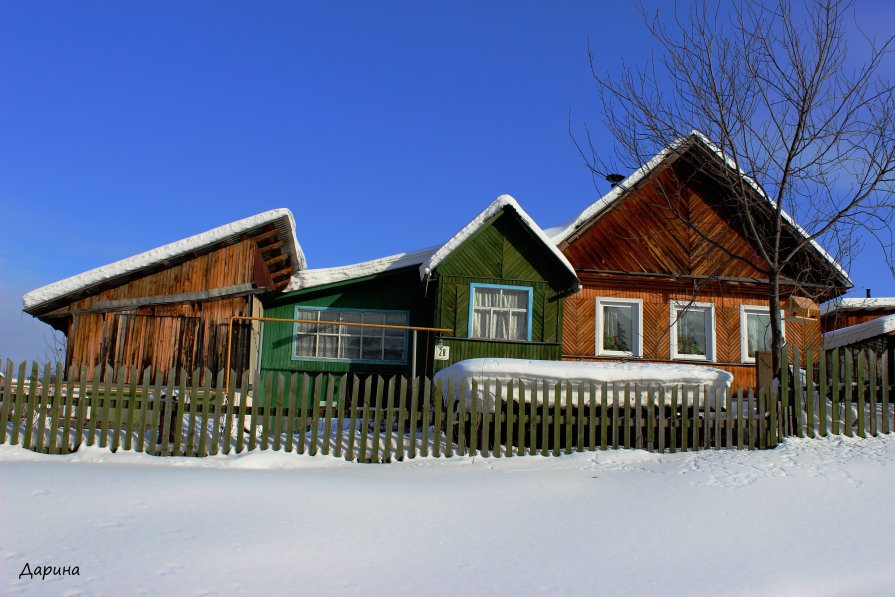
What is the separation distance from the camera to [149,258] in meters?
13.9

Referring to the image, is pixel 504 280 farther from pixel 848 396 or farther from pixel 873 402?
pixel 873 402

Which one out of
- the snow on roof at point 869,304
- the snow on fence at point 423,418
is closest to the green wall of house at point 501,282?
the snow on fence at point 423,418

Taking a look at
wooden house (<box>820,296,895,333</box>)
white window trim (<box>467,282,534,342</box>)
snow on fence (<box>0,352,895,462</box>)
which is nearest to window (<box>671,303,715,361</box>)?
white window trim (<box>467,282,534,342</box>)

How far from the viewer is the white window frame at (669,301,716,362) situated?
18.0 m

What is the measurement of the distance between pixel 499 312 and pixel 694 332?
6153mm

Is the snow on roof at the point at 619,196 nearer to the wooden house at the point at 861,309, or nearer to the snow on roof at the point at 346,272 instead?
the snow on roof at the point at 346,272

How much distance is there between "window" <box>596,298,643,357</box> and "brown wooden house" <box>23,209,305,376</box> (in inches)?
334

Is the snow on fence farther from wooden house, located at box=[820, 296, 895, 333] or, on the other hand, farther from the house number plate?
wooden house, located at box=[820, 296, 895, 333]

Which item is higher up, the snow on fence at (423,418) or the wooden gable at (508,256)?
the wooden gable at (508,256)

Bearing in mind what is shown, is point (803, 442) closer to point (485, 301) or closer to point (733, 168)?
point (733, 168)

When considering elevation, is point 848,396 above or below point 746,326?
below

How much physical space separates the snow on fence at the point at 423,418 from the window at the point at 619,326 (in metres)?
7.10

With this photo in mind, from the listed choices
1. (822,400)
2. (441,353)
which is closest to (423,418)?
(441,353)

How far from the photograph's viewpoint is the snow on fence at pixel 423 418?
9383mm
